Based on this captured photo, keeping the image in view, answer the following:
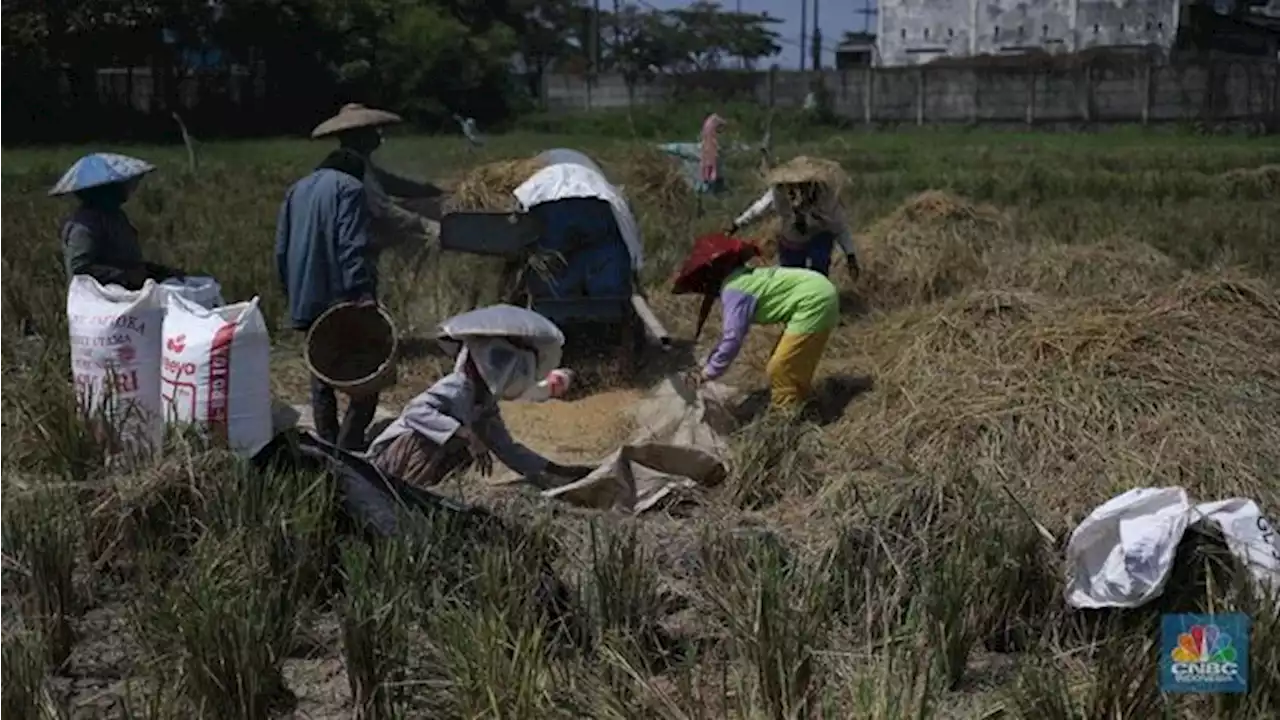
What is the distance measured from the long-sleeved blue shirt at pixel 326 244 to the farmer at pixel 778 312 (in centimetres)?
156

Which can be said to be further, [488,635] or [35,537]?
[35,537]

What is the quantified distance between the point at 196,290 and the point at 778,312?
259 cm

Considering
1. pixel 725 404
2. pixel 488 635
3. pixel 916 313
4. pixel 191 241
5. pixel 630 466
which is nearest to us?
pixel 488 635

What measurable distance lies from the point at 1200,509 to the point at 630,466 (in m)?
2.09

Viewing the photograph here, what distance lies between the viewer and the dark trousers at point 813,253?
26.4 feet

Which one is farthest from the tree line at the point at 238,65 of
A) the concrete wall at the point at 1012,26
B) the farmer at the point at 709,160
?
the farmer at the point at 709,160

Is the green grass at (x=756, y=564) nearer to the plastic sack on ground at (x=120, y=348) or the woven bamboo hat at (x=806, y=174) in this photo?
the plastic sack on ground at (x=120, y=348)

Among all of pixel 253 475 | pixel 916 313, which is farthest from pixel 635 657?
pixel 916 313

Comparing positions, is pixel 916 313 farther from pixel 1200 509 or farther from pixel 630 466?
pixel 1200 509

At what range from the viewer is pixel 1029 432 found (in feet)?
18.3

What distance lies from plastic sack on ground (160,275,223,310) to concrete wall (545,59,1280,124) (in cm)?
2920

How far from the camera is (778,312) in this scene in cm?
672

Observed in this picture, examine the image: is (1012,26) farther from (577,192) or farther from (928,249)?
(577,192)

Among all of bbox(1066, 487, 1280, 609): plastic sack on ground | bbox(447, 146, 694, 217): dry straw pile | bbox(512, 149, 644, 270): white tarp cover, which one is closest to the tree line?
bbox(447, 146, 694, 217): dry straw pile
